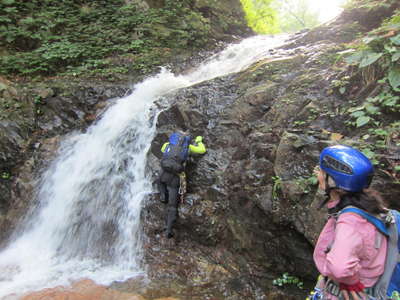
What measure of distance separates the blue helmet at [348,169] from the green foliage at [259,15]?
664 inches

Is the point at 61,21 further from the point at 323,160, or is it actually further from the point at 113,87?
the point at 323,160

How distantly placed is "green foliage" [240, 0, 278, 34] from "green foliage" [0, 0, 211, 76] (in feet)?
16.5

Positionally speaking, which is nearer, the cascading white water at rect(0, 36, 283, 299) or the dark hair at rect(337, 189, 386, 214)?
the dark hair at rect(337, 189, 386, 214)

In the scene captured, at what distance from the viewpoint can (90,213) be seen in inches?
254

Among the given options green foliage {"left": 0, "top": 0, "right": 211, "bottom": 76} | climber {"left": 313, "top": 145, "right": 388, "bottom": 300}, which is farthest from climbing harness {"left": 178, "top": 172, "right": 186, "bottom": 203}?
green foliage {"left": 0, "top": 0, "right": 211, "bottom": 76}

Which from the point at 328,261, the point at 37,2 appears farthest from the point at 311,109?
the point at 37,2

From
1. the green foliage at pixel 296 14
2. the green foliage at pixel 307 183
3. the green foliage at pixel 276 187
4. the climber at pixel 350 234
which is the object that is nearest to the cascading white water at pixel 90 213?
the green foliage at pixel 276 187

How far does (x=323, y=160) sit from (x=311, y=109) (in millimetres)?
3446

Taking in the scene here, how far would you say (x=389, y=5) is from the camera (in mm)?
7203

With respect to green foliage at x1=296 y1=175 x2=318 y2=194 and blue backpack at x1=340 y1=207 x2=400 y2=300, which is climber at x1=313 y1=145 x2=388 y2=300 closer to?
blue backpack at x1=340 y1=207 x2=400 y2=300

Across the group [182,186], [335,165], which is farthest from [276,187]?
[335,165]

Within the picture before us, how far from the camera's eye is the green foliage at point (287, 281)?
4.35 metres

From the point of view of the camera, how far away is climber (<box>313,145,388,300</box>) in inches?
74.3

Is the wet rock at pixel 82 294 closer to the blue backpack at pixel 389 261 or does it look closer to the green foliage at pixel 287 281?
the green foliage at pixel 287 281
